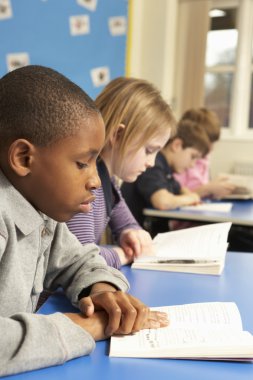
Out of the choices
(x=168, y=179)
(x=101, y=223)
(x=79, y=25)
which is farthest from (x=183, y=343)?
(x=79, y=25)

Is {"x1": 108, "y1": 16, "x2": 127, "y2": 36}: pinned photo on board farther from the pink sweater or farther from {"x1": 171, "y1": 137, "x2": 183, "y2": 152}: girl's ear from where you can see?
the pink sweater

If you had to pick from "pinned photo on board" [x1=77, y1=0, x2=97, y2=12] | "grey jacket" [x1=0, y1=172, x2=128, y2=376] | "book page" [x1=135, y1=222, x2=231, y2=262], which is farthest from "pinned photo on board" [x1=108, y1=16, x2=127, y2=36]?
"grey jacket" [x1=0, y1=172, x2=128, y2=376]

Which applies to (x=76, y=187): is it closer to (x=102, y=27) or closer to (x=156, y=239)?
(x=156, y=239)

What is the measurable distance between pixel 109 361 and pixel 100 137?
381mm

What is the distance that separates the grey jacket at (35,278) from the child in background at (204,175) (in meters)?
1.81

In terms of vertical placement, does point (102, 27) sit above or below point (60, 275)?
above

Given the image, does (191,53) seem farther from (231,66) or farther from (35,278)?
(35,278)

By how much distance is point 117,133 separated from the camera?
1363 millimetres

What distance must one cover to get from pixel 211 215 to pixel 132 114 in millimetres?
957

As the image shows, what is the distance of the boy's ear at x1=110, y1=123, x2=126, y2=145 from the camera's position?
53.2 inches

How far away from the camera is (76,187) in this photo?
2.56ft

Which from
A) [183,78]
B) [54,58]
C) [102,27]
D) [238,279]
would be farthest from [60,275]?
[183,78]

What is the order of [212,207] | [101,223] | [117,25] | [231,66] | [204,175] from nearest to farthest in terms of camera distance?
[101,223] → [212,207] → [117,25] → [204,175] → [231,66]

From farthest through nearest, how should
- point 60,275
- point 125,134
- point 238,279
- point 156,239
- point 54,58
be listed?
1. point 54,58
2. point 156,239
3. point 125,134
4. point 238,279
5. point 60,275
